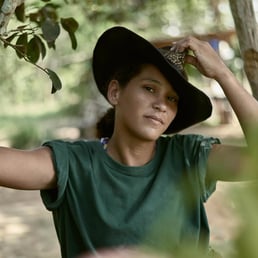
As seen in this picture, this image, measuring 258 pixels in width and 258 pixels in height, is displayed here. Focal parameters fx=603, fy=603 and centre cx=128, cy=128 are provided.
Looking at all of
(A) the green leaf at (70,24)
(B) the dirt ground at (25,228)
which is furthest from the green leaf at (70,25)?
(B) the dirt ground at (25,228)

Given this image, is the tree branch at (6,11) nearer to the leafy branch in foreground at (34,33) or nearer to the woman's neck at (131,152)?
the leafy branch in foreground at (34,33)

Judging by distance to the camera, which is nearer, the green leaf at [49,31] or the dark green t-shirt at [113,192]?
the dark green t-shirt at [113,192]

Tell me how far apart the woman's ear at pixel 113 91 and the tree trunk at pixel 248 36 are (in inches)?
17.2

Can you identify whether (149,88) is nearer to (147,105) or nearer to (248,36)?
(147,105)

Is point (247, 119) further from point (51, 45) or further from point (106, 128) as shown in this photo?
point (51, 45)

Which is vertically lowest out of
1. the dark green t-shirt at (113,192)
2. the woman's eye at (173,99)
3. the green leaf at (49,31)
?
the dark green t-shirt at (113,192)

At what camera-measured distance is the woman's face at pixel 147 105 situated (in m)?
1.59

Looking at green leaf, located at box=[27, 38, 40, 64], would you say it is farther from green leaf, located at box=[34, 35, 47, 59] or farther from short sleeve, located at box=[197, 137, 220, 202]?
short sleeve, located at box=[197, 137, 220, 202]

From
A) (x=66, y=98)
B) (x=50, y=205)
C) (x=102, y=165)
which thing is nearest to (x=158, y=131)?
(x=102, y=165)

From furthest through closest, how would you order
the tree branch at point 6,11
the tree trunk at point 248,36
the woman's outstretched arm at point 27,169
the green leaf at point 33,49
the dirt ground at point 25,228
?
the dirt ground at point 25,228, the green leaf at point 33,49, the tree trunk at point 248,36, the tree branch at point 6,11, the woman's outstretched arm at point 27,169

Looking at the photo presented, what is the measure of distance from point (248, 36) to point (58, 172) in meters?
0.78

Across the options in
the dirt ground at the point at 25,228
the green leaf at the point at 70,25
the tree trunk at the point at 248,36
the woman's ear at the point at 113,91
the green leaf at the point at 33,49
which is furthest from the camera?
the dirt ground at the point at 25,228

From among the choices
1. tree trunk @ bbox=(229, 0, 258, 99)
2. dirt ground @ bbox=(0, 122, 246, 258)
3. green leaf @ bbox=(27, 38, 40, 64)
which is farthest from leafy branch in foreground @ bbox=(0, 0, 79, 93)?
dirt ground @ bbox=(0, 122, 246, 258)

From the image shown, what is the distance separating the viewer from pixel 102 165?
1.66 m
